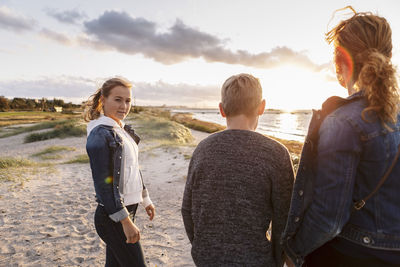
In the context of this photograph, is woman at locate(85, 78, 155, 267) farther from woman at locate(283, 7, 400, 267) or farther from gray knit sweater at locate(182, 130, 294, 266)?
woman at locate(283, 7, 400, 267)

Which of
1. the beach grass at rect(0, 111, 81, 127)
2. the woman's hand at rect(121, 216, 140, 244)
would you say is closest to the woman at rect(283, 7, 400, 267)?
the woman's hand at rect(121, 216, 140, 244)

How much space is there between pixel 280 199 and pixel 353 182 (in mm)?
428

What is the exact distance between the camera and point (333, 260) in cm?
144

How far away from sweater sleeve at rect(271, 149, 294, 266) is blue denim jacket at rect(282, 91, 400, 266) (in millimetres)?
143

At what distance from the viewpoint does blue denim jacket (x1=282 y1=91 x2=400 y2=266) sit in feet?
4.07

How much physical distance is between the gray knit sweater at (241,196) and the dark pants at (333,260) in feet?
0.69

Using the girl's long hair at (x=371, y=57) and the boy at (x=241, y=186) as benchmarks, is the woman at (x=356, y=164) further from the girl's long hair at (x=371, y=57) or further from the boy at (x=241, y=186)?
the boy at (x=241, y=186)

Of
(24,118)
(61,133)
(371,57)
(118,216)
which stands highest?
(371,57)

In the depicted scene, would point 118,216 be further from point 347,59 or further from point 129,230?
point 347,59

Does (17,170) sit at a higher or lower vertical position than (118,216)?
lower

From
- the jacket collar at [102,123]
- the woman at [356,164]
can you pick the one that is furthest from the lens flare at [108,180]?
the woman at [356,164]

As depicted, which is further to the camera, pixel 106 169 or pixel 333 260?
pixel 106 169

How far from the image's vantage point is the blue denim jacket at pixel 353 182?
4.07ft

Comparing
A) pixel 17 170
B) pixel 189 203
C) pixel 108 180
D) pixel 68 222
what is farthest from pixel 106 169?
pixel 17 170
